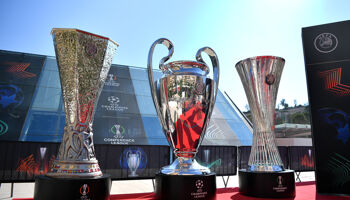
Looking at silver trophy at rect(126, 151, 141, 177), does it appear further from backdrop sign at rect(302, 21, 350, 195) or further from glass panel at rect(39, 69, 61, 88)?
glass panel at rect(39, 69, 61, 88)

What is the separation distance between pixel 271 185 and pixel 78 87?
4.49 feet

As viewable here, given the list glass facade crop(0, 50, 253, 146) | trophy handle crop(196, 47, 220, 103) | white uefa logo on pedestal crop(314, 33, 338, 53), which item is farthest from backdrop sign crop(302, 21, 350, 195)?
glass facade crop(0, 50, 253, 146)

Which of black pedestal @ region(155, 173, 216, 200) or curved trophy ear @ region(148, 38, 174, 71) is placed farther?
curved trophy ear @ region(148, 38, 174, 71)

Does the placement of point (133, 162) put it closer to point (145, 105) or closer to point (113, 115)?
point (113, 115)

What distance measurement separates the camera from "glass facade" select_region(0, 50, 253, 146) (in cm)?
761

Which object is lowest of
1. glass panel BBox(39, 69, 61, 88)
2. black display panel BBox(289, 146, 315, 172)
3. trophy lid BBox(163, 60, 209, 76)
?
black display panel BBox(289, 146, 315, 172)

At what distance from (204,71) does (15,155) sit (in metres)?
3.55

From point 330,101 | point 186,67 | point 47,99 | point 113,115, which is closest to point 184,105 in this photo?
point 186,67

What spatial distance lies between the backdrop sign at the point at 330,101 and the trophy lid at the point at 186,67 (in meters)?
1.12

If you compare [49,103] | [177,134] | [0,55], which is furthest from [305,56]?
[0,55]

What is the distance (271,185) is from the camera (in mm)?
1669

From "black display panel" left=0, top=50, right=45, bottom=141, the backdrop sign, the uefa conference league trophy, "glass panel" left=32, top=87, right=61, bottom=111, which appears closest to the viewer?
the uefa conference league trophy

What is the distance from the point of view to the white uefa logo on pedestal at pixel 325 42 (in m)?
2.07

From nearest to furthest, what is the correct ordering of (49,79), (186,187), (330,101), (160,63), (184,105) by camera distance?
1. (186,187)
2. (184,105)
3. (160,63)
4. (330,101)
5. (49,79)
